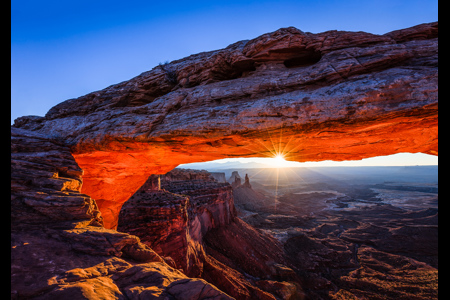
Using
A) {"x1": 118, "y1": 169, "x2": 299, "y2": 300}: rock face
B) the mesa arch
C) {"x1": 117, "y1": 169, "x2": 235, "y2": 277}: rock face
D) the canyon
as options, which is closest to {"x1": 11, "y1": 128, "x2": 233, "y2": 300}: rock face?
the canyon

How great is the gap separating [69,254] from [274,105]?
7.65 meters

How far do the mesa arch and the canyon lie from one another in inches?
2.0

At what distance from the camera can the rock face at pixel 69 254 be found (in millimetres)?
3299

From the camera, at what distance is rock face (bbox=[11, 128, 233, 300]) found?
3299 millimetres

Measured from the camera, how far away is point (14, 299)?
9.43 feet

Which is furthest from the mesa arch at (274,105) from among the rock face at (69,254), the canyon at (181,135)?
the rock face at (69,254)

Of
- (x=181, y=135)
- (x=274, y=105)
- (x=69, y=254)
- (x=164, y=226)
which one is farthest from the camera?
(x=164, y=226)

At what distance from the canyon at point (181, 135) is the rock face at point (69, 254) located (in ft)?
0.09

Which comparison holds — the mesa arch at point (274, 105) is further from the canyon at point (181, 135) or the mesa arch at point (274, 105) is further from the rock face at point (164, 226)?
the rock face at point (164, 226)

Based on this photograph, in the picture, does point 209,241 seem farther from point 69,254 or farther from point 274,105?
point 274,105

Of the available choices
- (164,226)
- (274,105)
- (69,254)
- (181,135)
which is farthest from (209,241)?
(274,105)

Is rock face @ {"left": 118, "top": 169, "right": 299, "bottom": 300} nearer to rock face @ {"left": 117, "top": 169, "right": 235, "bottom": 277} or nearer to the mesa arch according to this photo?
rock face @ {"left": 117, "top": 169, "right": 235, "bottom": 277}

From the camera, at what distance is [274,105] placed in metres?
6.80
